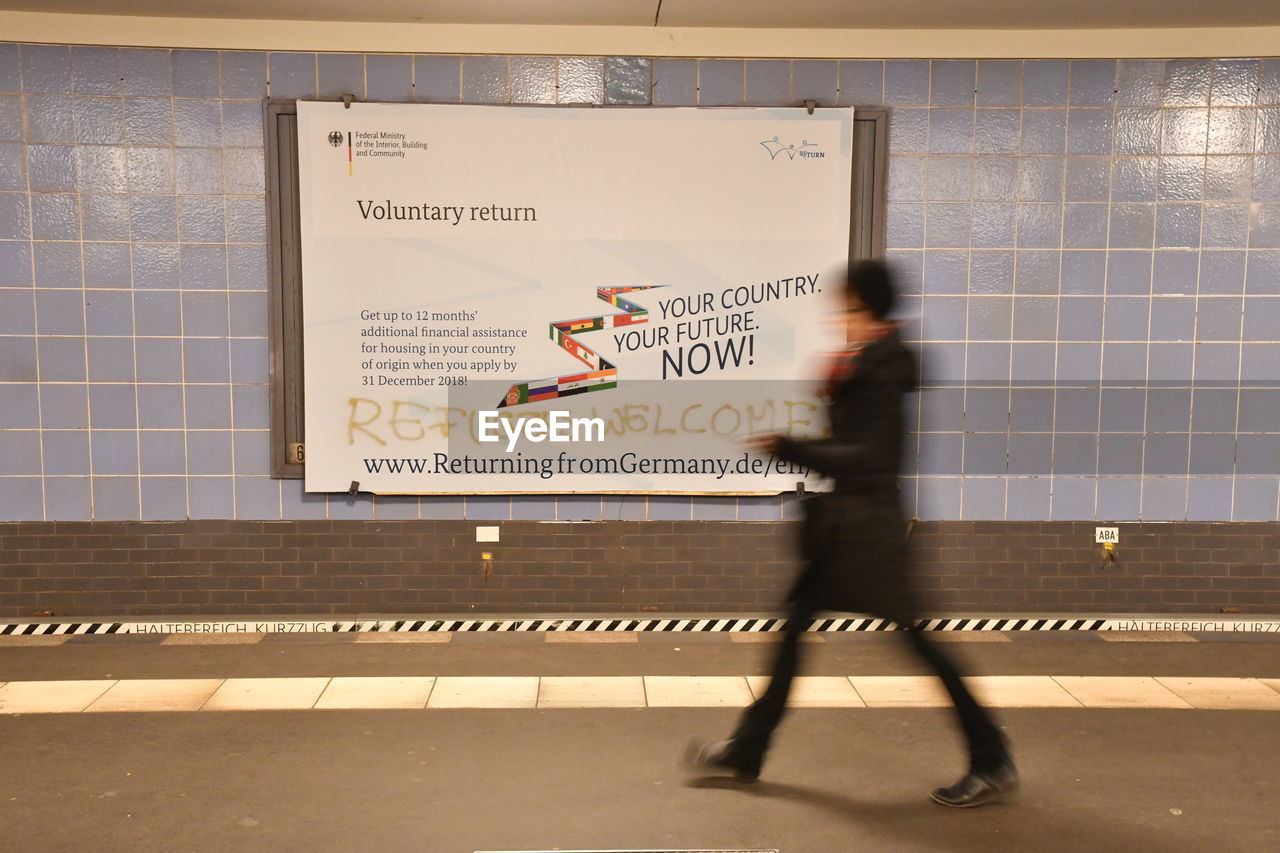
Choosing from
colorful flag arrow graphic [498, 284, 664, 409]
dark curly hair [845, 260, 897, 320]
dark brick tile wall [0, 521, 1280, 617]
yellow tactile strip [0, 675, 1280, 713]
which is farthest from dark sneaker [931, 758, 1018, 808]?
colorful flag arrow graphic [498, 284, 664, 409]

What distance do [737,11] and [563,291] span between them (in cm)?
178

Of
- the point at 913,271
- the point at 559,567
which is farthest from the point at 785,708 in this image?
the point at 913,271

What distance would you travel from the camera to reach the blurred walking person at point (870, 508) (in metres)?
2.98

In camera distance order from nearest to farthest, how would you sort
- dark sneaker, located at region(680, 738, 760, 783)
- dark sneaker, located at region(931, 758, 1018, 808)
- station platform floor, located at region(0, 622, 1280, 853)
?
station platform floor, located at region(0, 622, 1280, 853) → dark sneaker, located at region(931, 758, 1018, 808) → dark sneaker, located at region(680, 738, 760, 783)

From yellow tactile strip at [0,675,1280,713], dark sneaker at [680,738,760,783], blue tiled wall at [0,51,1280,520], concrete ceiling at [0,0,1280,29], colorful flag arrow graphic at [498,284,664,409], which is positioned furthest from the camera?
colorful flag arrow graphic at [498,284,664,409]

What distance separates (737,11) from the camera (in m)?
4.75

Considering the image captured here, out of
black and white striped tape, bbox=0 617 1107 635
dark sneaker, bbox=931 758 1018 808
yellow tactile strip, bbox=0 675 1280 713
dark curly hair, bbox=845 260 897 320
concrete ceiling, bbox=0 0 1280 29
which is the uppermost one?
concrete ceiling, bbox=0 0 1280 29

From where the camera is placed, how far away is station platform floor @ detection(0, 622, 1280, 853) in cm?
297

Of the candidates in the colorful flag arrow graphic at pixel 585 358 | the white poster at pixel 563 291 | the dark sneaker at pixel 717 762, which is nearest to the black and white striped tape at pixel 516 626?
the white poster at pixel 563 291

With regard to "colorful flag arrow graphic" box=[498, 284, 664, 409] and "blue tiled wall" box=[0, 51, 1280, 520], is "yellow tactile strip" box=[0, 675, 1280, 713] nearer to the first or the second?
"blue tiled wall" box=[0, 51, 1280, 520]

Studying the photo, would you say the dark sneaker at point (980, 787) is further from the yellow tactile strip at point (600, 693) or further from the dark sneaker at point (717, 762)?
the yellow tactile strip at point (600, 693)

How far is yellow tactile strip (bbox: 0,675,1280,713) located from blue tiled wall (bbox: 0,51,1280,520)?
1128 millimetres

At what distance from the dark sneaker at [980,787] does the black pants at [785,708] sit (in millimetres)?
27

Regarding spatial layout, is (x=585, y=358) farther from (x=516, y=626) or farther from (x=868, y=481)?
(x=868, y=481)
